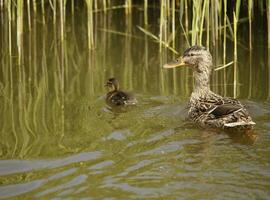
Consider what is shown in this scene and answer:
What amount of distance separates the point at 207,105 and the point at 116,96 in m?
0.96

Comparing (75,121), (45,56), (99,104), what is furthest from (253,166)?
(45,56)

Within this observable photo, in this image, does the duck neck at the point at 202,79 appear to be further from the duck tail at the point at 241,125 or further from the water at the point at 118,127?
the duck tail at the point at 241,125

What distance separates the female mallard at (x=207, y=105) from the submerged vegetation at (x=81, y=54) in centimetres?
53

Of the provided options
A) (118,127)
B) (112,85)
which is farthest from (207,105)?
(112,85)

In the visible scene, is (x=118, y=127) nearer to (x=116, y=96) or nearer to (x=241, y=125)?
(x=116, y=96)

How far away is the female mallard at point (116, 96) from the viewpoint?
22.2ft

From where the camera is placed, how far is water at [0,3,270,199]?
185 inches

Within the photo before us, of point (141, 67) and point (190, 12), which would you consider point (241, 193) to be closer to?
point (141, 67)

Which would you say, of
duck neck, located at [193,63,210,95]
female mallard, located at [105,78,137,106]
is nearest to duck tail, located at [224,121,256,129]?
duck neck, located at [193,63,210,95]

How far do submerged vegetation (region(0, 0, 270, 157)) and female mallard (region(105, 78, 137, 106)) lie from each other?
0.28 m

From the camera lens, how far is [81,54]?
8.73 m

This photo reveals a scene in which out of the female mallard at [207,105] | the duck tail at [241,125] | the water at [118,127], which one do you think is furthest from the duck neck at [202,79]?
the duck tail at [241,125]

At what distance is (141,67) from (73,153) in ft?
10.1

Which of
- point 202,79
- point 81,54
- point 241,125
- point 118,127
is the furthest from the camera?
point 81,54
